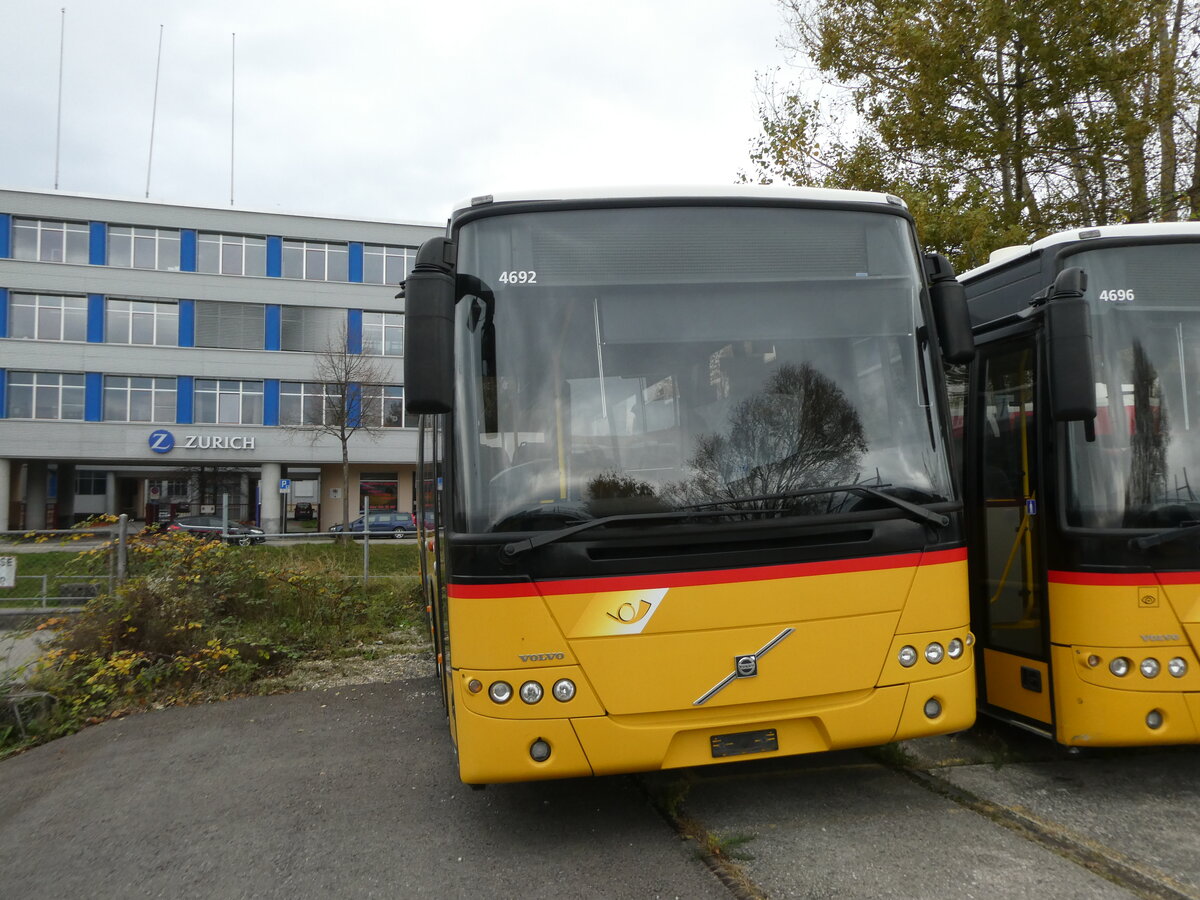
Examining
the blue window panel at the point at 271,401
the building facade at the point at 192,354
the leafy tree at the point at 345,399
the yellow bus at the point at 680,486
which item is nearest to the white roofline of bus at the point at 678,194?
the yellow bus at the point at 680,486

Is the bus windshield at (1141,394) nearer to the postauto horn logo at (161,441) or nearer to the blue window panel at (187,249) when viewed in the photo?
the postauto horn logo at (161,441)

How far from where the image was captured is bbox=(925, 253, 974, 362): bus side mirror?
15.5 ft

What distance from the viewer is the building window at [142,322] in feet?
134

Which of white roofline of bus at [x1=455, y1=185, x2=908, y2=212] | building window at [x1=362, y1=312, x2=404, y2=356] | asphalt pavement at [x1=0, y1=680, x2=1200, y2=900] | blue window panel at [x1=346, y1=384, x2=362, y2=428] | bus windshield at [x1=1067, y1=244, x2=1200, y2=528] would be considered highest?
building window at [x1=362, y1=312, x2=404, y2=356]

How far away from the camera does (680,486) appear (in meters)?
4.18

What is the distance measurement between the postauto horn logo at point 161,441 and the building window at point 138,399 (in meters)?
0.72

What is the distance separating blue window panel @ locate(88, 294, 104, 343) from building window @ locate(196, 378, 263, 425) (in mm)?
4401

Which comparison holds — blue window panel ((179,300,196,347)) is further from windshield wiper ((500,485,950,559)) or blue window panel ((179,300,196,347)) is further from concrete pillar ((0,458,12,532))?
windshield wiper ((500,485,950,559))

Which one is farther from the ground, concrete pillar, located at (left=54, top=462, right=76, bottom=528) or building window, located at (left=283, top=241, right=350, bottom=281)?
building window, located at (left=283, top=241, right=350, bottom=281)

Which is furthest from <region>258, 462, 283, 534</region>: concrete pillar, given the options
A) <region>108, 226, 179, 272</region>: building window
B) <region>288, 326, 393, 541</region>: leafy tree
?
<region>108, 226, 179, 272</region>: building window

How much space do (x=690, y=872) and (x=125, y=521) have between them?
8.04 metres

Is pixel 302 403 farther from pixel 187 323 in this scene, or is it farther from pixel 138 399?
pixel 138 399

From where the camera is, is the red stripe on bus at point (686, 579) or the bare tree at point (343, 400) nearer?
the red stripe on bus at point (686, 579)

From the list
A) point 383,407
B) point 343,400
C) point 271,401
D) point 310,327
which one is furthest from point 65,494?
point 343,400
